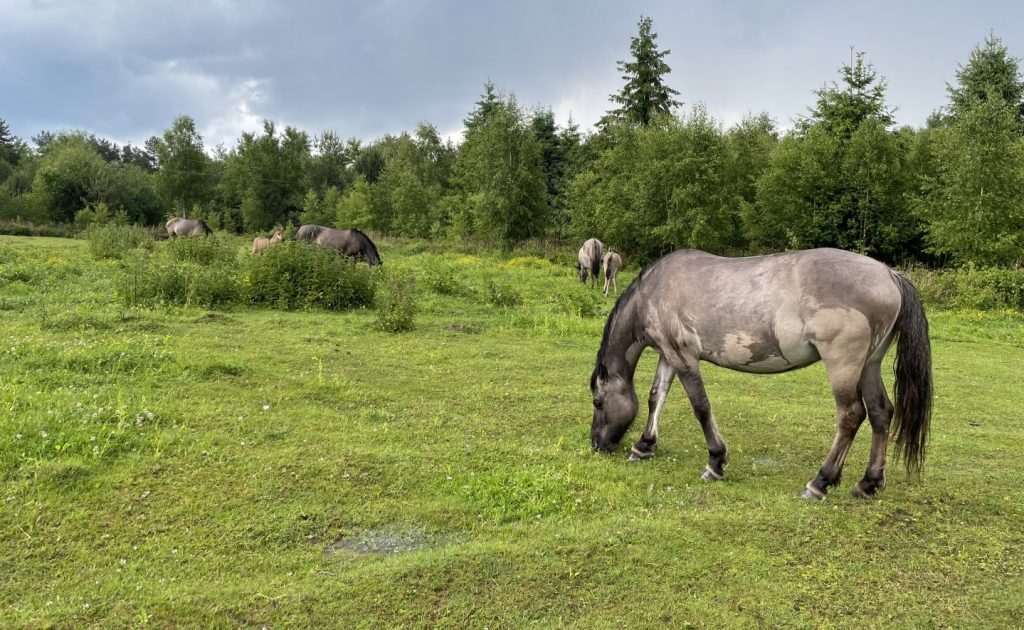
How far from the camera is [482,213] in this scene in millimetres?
32562

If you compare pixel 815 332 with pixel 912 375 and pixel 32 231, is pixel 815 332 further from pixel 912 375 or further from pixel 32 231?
pixel 32 231

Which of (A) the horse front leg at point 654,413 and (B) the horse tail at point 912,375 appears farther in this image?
(A) the horse front leg at point 654,413

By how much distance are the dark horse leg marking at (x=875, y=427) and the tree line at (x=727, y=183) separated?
720 inches

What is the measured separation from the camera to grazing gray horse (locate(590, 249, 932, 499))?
14.9ft

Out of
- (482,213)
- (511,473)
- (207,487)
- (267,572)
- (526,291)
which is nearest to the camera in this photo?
(267,572)

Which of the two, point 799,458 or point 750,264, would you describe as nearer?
point 750,264

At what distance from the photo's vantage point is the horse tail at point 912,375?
4605mm

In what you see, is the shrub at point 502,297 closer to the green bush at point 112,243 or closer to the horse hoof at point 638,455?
the horse hoof at point 638,455

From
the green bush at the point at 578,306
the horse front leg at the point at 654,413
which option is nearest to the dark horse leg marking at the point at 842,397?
the horse front leg at the point at 654,413

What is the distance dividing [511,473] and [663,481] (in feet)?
4.44

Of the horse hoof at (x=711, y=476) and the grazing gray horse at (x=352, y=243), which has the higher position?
the grazing gray horse at (x=352, y=243)

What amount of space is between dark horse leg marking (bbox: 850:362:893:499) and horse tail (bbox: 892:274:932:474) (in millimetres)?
104

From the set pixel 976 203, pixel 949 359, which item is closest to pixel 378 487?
pixel 949 359

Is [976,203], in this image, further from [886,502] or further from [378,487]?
[378,487]
